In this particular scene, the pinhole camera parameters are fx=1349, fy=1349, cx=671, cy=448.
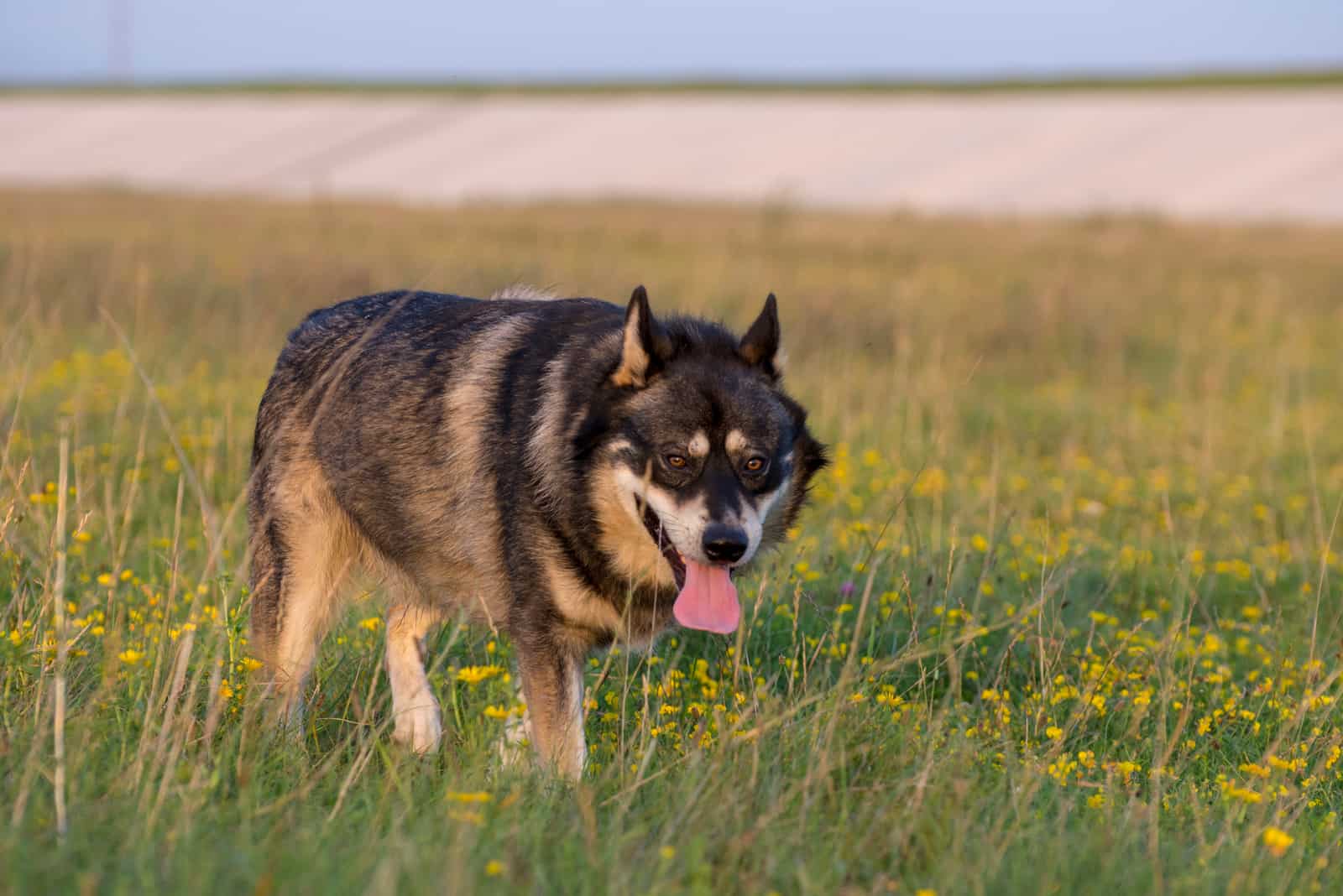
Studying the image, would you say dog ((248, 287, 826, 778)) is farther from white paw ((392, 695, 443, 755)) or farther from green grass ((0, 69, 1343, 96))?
green grass ((0, 69, 1343, 96))

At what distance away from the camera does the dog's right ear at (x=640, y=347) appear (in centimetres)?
388

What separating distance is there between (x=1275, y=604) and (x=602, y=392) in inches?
142

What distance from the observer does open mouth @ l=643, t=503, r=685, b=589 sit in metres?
3.91

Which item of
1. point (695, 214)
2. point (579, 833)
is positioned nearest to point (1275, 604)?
point (579, 833)

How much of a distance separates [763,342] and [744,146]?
1632 inches

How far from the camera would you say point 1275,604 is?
236 inches

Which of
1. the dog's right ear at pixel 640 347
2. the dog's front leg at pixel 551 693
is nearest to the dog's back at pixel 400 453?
the dog's front leg at pixel 551 693

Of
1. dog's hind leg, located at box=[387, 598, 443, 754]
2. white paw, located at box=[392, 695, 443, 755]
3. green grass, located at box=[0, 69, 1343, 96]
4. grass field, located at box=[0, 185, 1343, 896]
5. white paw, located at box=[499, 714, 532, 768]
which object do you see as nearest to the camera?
grass field, located at box=[0, 185, 1343, 896]

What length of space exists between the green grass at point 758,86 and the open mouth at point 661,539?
52380 millimetres

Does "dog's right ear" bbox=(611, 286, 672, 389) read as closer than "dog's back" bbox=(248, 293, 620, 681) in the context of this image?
Yes

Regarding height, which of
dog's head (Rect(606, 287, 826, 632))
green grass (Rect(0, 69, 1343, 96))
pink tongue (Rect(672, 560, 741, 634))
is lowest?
pink tongue (Rect(672, 560, 741, 634))

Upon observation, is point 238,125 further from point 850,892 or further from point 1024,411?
point 850,892

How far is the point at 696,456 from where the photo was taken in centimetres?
385

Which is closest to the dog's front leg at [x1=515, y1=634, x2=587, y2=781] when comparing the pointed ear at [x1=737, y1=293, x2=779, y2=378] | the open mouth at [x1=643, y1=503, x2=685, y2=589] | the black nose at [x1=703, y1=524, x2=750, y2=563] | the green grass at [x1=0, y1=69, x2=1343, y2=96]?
the open mouth at [x1=643, y1=503, x2=685, y2=589]
